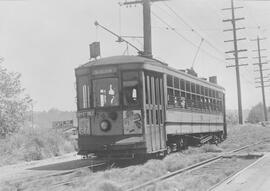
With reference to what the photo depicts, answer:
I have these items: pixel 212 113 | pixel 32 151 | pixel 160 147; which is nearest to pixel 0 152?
pixel 32 151

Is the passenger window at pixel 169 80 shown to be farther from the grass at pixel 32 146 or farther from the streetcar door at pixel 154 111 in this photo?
the grass at pixel 32 146

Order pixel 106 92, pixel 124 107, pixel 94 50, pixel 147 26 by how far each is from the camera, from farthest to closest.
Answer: pixel 147 26 < pixel 94 50 < pixel 106 92 < pixel 124 107

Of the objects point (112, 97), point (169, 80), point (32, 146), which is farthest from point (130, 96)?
point (32, 146)

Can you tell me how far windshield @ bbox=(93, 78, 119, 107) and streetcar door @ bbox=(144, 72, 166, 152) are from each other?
0.98 meters

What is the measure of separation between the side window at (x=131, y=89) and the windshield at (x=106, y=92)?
276 mm

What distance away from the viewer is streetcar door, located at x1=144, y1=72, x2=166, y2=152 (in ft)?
52.9

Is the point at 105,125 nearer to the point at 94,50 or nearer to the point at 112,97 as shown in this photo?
the point at 112,97

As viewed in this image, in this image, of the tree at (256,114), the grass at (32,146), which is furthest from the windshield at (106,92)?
the tree at (256,114)

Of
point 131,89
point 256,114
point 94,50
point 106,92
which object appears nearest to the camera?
point 131,89

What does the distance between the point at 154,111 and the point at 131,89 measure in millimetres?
1206

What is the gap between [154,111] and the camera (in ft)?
54.5

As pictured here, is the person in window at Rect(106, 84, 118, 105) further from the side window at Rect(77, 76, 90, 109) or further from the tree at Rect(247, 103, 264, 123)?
the tree at Rect(247, 103, 264, 123)

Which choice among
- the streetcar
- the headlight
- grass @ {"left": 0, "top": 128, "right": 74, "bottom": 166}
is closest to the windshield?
the streetcar

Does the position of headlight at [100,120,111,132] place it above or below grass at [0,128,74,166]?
above
